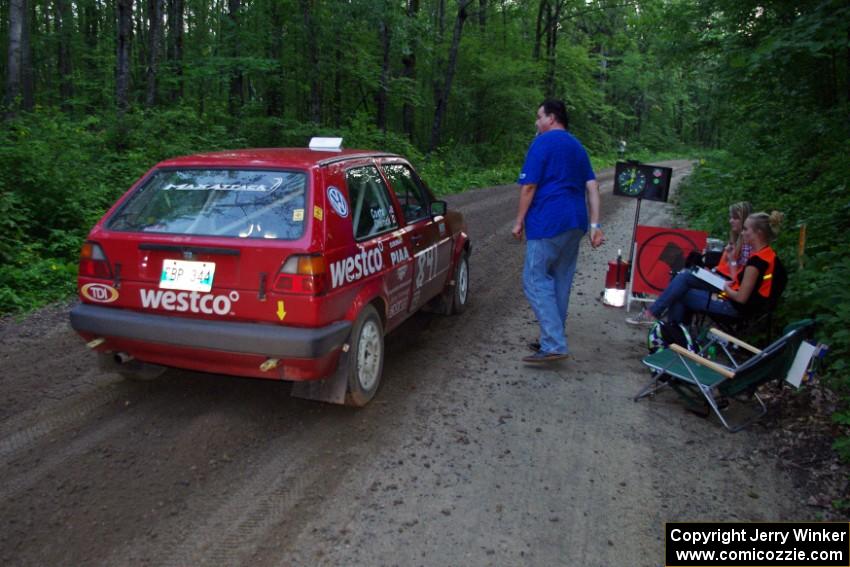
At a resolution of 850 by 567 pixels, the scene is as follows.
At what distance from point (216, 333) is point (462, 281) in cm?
364

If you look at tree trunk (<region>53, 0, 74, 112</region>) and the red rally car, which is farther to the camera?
tree trunk (<region>53, 0, 74, 112</region>)

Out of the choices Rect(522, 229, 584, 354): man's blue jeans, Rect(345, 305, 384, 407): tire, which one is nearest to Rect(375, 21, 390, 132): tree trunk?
Rect(522, 229, 584, 354): man's blue jeans

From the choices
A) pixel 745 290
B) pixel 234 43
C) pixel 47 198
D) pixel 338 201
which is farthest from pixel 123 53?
pixel 745 290

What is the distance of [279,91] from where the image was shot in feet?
69.2

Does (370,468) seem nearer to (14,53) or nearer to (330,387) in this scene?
(330,387)

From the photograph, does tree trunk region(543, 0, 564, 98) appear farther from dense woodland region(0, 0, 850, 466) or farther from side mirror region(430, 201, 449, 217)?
side mirror region(430, 201, 449, 217)

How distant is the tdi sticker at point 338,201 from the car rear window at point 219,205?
0.61ft

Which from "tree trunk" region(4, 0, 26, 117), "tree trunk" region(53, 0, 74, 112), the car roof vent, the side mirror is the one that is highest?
"tree trunk" region(53, 0, 74, 112)

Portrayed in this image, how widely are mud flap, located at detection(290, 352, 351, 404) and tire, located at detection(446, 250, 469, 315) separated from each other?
2727mm

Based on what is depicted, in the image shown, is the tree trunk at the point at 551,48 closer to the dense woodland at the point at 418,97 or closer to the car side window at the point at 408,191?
the dense woodland at the point at 418,97

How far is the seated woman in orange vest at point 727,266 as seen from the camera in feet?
18.7

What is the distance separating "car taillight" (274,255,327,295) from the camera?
381cm

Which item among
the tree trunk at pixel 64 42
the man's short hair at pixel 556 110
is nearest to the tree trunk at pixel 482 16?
the tree trunk at pixel 64 42

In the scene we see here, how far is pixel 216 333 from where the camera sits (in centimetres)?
383
